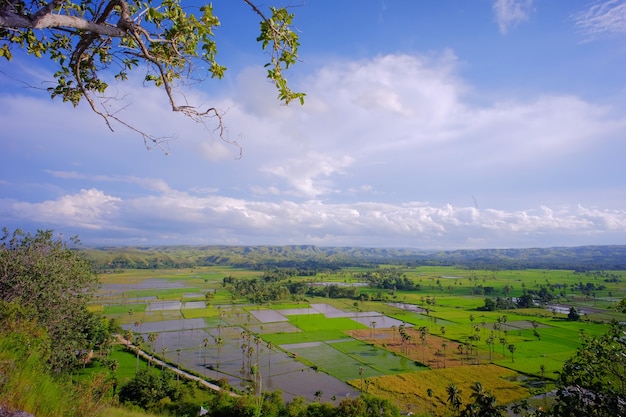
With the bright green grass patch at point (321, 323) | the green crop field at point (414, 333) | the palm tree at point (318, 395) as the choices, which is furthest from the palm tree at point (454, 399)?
the bright green grass patch at point (321, 323)

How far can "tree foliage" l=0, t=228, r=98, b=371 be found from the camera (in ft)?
45.1

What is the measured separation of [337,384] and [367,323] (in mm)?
28858

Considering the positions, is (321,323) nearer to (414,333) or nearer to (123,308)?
(414,333)

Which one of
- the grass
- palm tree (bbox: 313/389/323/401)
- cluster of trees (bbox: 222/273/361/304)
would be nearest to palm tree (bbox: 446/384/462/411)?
the grass

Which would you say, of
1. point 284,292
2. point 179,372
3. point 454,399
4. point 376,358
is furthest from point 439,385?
point 284,292

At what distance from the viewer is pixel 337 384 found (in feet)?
110

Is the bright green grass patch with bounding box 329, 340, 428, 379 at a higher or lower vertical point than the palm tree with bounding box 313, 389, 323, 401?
lower

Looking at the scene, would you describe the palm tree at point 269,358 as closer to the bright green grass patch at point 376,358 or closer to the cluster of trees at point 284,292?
the bright green grass patch at point 376,358

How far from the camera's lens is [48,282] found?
14961mm

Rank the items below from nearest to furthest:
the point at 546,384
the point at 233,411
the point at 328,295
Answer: the point at 233,411 < the point at 546,384 < the point at 328,295

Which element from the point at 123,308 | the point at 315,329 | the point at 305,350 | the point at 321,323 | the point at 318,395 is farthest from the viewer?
the point at 123,308

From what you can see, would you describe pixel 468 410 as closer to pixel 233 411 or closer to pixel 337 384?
pixel 337 384

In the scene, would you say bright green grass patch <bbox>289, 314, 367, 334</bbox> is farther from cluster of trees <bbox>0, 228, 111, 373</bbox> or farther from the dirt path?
cluster of trees <bbox>0, 228, 111, 373</bbox>

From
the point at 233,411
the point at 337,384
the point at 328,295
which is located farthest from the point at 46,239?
the point at 328,295
